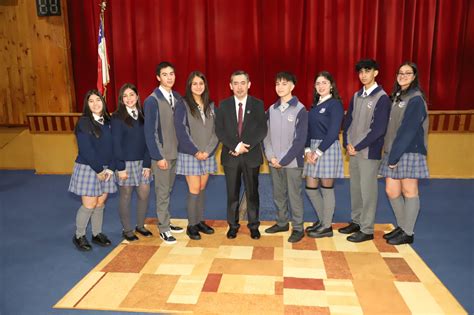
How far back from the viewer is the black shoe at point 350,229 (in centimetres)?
365

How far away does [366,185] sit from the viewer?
11.1 feet

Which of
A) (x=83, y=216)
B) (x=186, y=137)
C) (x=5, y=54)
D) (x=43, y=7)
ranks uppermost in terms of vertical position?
(x=43, y=7)

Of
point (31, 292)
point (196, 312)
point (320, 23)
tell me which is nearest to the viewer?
point (196, 312)

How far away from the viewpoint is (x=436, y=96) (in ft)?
18.9

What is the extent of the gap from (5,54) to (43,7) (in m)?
1.06

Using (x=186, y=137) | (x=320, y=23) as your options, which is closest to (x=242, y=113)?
(x=186, y=137)

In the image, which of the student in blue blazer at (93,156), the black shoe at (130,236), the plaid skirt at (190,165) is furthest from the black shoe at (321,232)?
the student in blue blazer at (93,156)

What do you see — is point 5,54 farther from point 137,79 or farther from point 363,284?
point 363,284

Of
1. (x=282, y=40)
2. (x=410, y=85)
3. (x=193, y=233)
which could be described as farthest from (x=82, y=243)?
(x=282, y=40)

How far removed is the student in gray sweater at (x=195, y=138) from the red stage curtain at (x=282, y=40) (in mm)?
2766

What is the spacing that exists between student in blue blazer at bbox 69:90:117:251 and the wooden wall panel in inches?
142

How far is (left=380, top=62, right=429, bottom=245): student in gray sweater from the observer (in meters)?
3.11

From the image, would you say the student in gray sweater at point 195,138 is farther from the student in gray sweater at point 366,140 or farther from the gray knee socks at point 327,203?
the student in gray sweater at point 366,140

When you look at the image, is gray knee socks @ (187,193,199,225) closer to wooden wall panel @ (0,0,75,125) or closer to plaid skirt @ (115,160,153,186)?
plaid skirt @ (115,160,153,186)
